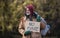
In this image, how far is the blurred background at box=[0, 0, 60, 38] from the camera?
10.6 meters

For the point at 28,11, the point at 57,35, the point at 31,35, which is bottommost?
the point at 57,35

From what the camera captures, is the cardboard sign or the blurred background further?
the blurred background

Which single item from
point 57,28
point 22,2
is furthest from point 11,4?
point 57,28

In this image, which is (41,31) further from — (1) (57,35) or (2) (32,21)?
(1) (57,35)

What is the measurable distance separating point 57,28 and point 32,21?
7395mm

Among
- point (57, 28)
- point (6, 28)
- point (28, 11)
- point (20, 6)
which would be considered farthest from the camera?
point (57, 28)

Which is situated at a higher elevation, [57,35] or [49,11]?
[49,11]

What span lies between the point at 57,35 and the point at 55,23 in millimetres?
567

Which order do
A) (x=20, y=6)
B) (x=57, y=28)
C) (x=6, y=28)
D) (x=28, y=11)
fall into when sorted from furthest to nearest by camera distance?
(x=57, y=28) < (x=6, y=28) < (x=20, y=6) < (x=28, y=11)

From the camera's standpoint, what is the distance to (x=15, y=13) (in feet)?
34.6

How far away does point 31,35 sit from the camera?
14.6 ft

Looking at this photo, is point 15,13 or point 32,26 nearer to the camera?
point 32,26

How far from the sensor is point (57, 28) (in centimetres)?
1180

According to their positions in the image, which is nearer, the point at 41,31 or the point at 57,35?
the point at 41,31
